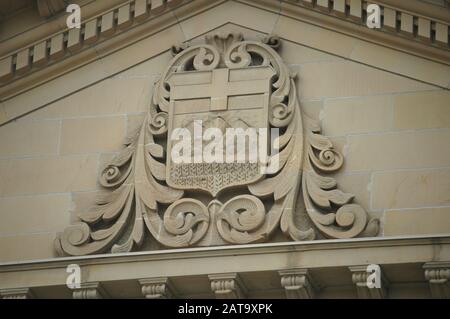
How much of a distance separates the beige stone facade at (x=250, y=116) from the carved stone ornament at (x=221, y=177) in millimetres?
28

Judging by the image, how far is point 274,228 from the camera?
23.0 metres

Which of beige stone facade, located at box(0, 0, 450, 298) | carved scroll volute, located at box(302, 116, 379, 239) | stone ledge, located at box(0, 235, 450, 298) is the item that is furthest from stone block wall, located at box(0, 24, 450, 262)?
stone ledge, located at box(0, 235, 450, 298)

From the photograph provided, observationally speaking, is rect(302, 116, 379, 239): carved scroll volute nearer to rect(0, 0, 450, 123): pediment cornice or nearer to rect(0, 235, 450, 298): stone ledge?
rect(0, 235, 450, 298): stone ledge

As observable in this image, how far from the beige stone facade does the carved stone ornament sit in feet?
0.09

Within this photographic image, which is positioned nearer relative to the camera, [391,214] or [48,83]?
[391,214]

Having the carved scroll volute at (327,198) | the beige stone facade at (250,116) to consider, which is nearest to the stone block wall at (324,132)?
the beige stone facade at (250,116)

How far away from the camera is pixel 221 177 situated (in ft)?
76.7

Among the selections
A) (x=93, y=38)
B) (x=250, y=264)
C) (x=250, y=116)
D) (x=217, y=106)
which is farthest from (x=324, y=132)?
(x=93, y=38)

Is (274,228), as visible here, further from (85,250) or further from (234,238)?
(85,250)

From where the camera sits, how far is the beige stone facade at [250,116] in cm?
2270

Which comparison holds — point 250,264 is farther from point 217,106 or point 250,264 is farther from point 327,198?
point 217,106

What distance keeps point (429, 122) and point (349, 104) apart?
92 cm

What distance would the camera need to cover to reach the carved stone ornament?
23031 millimetres

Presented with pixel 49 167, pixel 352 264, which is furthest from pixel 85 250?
pixel 352 264
